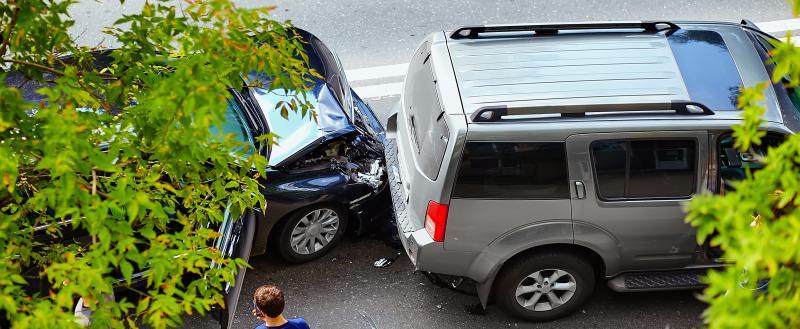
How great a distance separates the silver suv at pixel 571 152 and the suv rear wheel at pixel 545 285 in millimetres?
10

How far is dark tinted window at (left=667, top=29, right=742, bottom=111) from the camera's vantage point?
5.45 metres

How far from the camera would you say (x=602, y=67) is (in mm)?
5645

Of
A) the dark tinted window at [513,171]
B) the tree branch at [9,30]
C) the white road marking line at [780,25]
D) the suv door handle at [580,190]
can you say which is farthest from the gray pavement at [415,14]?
the tree branch at [9,30]

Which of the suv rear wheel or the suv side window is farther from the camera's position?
the suv rear wheel

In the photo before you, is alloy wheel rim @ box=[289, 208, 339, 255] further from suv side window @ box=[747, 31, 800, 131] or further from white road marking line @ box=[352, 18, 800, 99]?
suv side window @ box=[747, 31, 800, 131]

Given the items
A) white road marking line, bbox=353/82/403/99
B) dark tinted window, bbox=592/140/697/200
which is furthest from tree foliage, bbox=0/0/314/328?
white road marking line, bbox=353/82/403/99

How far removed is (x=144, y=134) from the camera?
3.65 meters

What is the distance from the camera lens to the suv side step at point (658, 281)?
5816mm

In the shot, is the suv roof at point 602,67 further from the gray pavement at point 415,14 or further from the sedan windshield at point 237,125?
the gray pavement at point 415,14

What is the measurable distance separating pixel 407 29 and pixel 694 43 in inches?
166

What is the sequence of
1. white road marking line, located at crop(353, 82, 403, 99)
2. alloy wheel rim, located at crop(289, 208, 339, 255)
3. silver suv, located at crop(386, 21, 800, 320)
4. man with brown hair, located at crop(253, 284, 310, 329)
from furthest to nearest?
white road marking line, located at crop(353, 82, 403, 99)
alloy wheel rim, located at crop(289, 208, 339, 255)
silver suv, located at crop(386, 21, 800, 320)
man with brown hair, located at crop(253, 284, 310, 329)

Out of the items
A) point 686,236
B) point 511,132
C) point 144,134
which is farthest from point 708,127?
point 144,134

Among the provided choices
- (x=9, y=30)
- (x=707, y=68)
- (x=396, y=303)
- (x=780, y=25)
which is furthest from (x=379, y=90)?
(x=9, y=30)

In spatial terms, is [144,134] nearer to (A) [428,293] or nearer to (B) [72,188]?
(B) [72,188]
